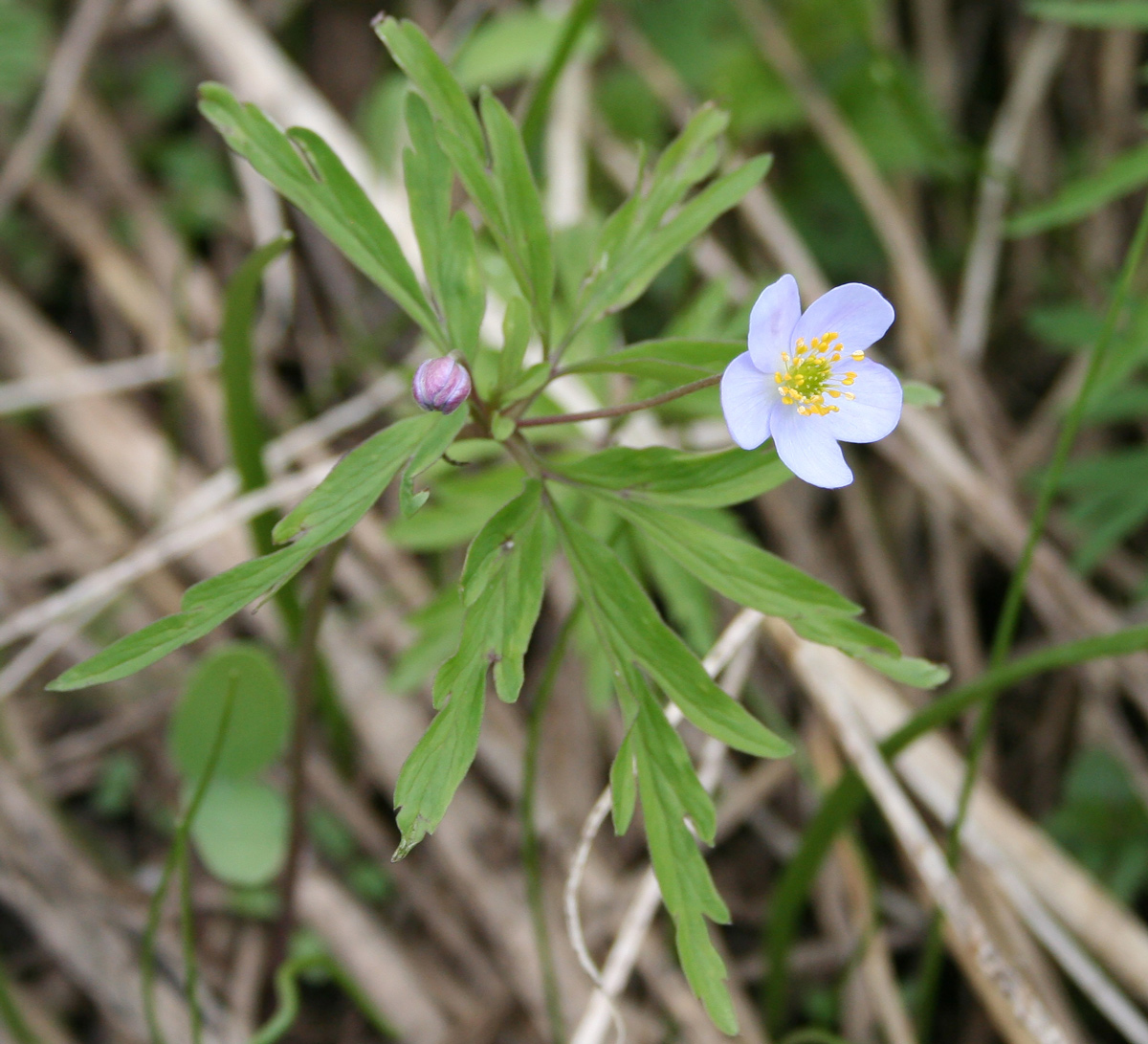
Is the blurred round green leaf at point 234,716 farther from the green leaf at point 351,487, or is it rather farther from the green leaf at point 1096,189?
the green leaf at point 1096,189

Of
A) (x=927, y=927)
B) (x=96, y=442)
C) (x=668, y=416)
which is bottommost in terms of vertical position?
(x=927, y=927)

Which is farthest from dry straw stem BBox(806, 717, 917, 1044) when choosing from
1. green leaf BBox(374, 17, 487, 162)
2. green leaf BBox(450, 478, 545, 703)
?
green leaf BBox(374, 17, 487, 162)

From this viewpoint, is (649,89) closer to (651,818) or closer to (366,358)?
(366,358)

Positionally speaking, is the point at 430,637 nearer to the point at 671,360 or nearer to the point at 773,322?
the point at 671,360

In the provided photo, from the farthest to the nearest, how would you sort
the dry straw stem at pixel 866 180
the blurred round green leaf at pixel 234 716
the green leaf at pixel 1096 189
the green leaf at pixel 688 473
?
the dry straw stem at pixel 866 180 < the green leaf at pixel 1096 189 < the blurred round green leaf at pixel 234 716 < the green leaf at pixel 688 473

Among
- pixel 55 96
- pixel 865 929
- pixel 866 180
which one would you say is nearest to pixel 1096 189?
pixel 866 180

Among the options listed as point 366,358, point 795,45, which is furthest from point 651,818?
point 795,45

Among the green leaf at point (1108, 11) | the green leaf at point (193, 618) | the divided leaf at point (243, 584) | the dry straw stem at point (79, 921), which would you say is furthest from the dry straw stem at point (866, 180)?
the dry straw stem at point (79, 921)
